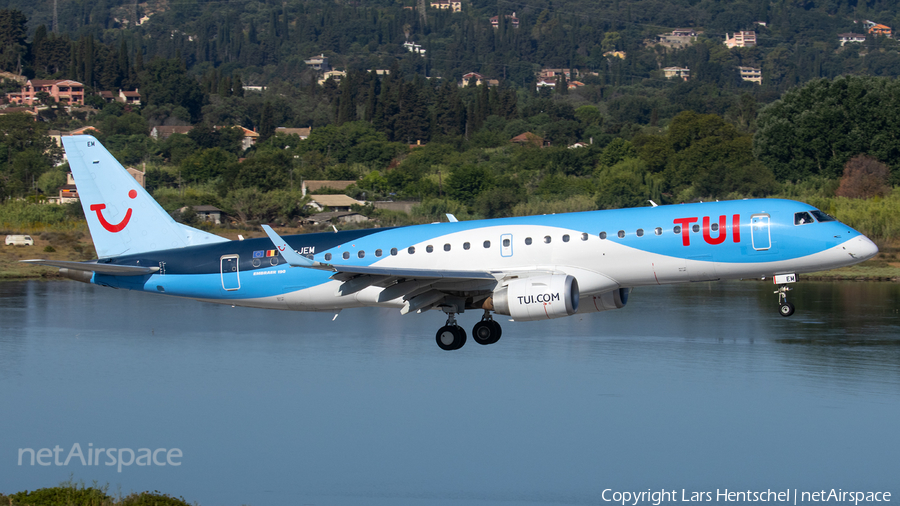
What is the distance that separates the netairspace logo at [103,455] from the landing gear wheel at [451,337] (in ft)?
45.7

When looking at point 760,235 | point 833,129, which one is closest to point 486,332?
point 760,235

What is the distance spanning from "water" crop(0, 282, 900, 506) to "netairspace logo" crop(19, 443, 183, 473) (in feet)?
0.88

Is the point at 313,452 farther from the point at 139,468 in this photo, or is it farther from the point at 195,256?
the point at 195,256

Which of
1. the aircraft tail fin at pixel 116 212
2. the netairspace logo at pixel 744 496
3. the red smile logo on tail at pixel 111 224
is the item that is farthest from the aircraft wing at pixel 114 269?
the netairspace logo at pixel 744 496

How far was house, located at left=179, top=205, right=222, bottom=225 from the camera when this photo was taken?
128 meters

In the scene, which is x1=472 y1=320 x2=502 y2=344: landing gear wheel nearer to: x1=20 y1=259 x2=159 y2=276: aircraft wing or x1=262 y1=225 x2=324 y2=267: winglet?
x1=262 y1=225 x2=324 y2=267: winglet

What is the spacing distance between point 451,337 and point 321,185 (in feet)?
489

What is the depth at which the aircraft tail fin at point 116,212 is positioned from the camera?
136 ft

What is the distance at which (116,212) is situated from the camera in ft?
137

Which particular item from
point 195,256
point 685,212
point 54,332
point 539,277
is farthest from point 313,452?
point 54,332

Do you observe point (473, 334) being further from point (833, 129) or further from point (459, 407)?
point (833, 129)

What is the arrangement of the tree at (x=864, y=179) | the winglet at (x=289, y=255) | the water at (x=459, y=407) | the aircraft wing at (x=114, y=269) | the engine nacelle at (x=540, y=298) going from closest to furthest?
the winglet at (x=289, y=255), the engine nacelle at (x=540, y=298), the aircraft wing at (x=114, y=269), the water at (x=459, y=407), the tree at (x=864, y=179)

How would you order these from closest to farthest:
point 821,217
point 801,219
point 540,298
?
1. point 540,298
2. point 801,219
3. point 821,217

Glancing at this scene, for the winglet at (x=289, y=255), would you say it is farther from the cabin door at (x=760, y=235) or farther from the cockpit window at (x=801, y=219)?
the cockpit window at (x=801, y=219)
